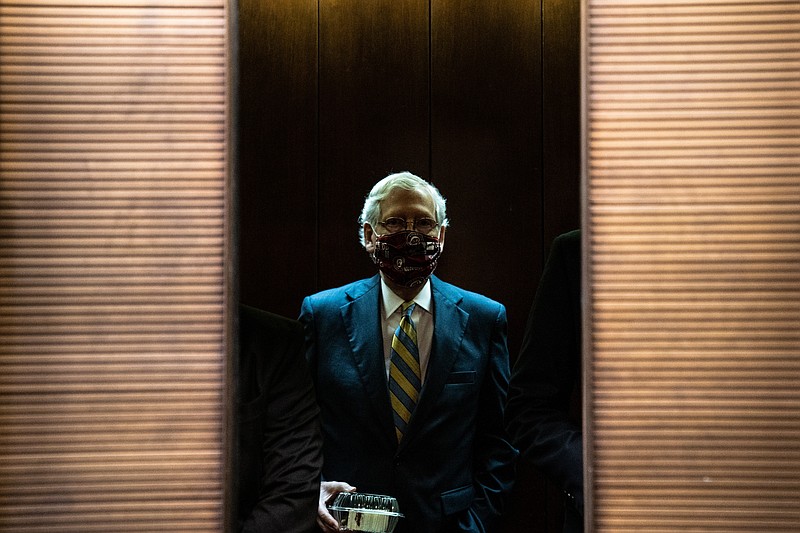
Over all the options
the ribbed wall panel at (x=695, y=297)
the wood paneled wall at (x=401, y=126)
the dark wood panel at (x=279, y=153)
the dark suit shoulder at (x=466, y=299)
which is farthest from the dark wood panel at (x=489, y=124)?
Result: the ribbed wall panel at (x=695, y=297)

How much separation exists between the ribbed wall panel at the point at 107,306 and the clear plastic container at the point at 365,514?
663mm

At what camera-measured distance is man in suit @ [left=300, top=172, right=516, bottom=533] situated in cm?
254

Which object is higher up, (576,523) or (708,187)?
(708,187)

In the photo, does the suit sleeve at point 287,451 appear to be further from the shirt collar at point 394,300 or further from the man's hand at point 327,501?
the shirt collar at point 394,300

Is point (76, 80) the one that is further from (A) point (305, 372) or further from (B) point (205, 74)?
(A) point (305, 372)

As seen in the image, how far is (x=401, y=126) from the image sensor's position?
3.49 meters

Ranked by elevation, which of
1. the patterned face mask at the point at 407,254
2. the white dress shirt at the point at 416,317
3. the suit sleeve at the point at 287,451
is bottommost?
the suit sleeve at the point at 287,451

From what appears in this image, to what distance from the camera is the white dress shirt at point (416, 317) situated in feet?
8.67

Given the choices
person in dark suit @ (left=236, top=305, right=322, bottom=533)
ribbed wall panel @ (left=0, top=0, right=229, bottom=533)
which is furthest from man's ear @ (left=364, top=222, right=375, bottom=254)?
ribbed wall panel @ (left=0, top=0, right=229, bottom=533)

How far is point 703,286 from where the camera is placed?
1555 mm

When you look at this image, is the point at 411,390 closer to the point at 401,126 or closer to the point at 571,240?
the point at 571,240

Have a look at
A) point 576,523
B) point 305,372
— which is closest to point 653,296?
point 576,523

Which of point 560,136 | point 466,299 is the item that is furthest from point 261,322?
point 560,136

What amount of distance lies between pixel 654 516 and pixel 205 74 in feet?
3.82
